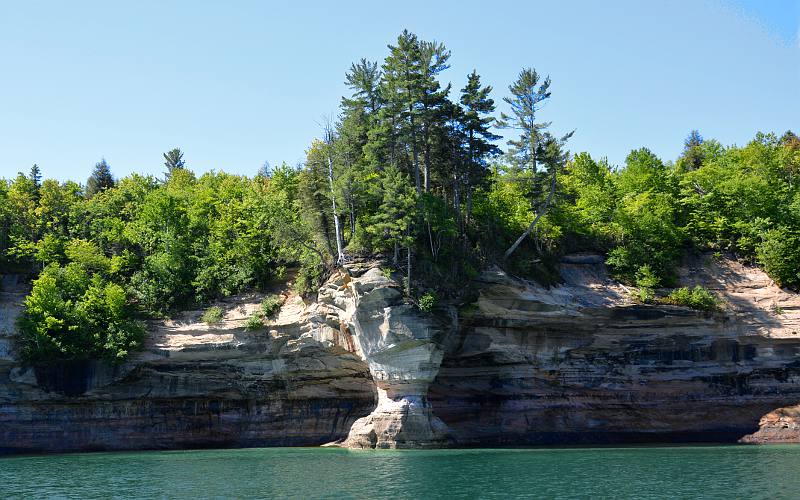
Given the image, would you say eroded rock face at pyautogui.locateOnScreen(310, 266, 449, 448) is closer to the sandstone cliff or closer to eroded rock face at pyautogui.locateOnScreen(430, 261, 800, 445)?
the sandstone cliff

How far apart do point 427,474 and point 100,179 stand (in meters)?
54.6

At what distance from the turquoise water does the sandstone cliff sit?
4775mm

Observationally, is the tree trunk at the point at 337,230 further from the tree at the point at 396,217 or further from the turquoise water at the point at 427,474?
the turquoise water at the point at 427,474

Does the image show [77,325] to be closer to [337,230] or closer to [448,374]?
[337,230]

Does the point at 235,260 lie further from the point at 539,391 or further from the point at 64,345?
the point at 539,391

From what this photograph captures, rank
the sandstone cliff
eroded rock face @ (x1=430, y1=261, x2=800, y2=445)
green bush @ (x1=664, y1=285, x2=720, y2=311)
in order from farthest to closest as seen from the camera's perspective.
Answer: green bush @ (x1=664, y1=285, x2=720, y2=311)
eroded rock face @ (x1=430, y1=261, x2=800, y2=445)
the sandstone cliff

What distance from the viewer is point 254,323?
4162 centimetres

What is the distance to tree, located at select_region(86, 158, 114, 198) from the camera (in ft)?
229

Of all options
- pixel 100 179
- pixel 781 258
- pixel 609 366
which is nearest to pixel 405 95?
pixel 609 366

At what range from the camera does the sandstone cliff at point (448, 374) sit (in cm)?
4012

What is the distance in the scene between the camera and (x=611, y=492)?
2458 cm

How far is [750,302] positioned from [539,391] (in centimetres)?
1331

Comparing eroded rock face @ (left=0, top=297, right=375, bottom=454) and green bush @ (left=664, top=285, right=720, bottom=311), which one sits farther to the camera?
eroded rock face @ (left=0, top=297, right=375, bottom=454)

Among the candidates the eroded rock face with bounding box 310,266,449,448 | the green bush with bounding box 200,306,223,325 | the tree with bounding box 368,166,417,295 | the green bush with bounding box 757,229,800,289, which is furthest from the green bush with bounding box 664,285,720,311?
the green bush with bounding box 200,306,223,325
